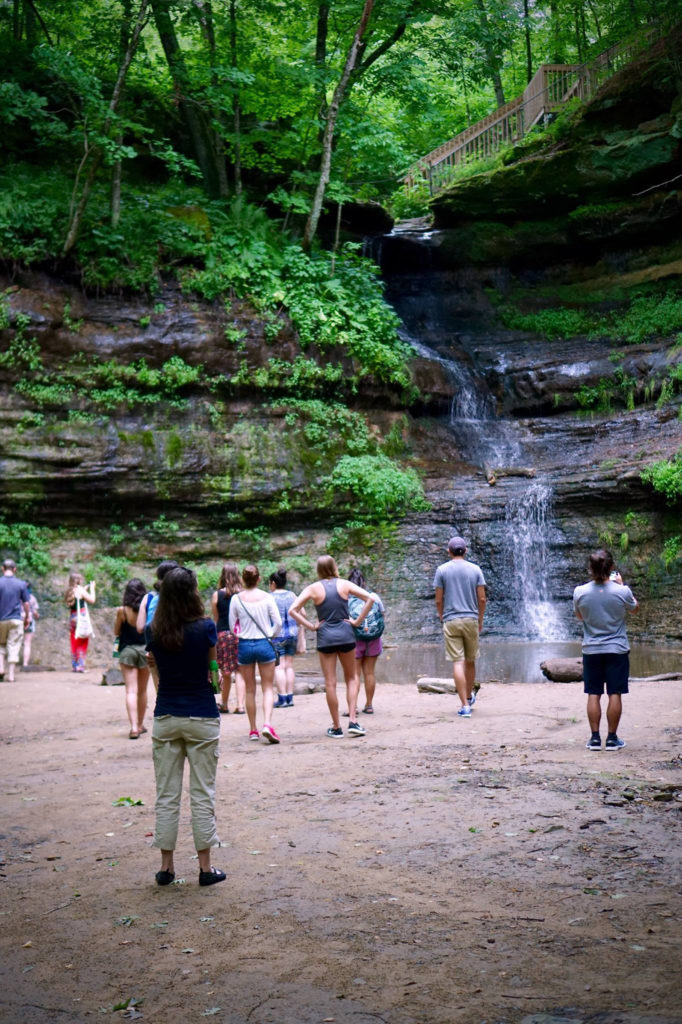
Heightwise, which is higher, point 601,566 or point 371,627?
point 601,566


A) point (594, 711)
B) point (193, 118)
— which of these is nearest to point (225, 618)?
point (594, 711)

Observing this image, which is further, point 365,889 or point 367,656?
point 367,656

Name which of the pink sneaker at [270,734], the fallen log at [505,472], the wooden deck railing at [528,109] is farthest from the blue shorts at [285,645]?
the wooden deck railing at [528,109]

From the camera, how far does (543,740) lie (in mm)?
8727

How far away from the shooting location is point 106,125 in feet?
64.6

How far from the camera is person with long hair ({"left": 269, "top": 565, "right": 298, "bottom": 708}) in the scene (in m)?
11.7

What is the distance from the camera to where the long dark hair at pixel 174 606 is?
5.47m

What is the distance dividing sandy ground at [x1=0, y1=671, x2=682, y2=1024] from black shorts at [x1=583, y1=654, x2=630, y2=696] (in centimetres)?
58

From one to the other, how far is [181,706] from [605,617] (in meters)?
4.50

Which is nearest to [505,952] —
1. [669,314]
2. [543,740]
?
[543,740]

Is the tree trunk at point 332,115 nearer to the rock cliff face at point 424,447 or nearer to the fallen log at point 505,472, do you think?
the rock cliff face at point 424,447

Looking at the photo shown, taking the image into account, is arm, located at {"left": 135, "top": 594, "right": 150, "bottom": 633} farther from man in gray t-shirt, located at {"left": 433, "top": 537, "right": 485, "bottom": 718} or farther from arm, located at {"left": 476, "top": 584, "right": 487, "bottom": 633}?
arm, located at {"left": 476, "top": 584, "right": 487, "bottom": 633}

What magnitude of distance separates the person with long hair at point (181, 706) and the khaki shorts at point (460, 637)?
5152 millimetres

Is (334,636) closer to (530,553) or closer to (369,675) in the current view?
(369,675)
